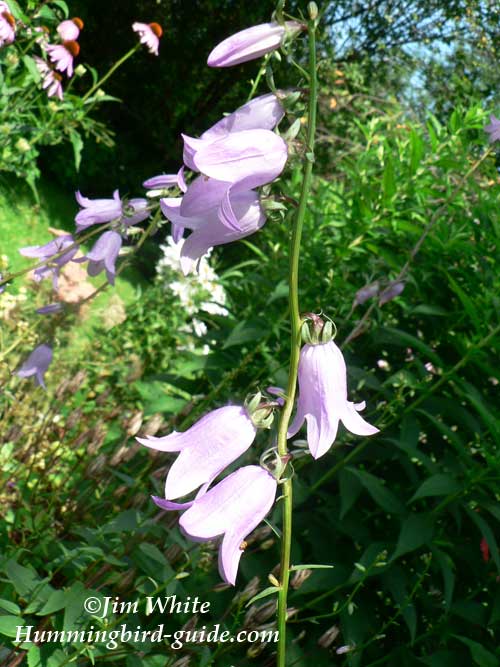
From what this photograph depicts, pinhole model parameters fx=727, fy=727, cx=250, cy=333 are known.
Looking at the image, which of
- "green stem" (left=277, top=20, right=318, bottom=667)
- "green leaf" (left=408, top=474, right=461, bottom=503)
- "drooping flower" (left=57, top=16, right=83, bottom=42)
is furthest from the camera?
"drooping flower" (left=57, top=16, right=83, bottom=42)

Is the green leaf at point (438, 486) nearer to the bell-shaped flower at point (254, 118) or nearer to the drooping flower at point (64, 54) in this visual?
the bell-shaped flower at point (254, 118)

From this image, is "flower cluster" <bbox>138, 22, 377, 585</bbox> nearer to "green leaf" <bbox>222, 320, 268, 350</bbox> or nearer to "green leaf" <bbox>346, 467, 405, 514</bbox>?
"green leaf" <bbox>346, 467, 405, 514</bbox>

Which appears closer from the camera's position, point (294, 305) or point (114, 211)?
point (294, 305)

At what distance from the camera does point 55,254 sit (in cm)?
168

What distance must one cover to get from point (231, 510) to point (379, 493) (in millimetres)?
1072

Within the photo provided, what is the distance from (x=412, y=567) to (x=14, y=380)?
1891 mm

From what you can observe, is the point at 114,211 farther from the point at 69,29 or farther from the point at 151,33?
the point at 151,33

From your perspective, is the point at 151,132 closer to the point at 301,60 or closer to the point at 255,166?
the point at 301,60

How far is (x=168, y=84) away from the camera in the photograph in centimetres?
970

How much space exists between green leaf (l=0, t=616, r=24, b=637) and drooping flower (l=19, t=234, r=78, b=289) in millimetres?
702

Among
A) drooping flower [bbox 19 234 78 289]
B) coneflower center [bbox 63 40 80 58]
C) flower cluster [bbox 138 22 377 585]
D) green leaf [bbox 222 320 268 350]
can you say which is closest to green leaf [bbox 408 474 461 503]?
green leaf [bbox 222 320 268 350]

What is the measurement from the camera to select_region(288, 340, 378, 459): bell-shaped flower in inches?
36.9

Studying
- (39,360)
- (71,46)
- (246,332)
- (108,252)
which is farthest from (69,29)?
(108,252)

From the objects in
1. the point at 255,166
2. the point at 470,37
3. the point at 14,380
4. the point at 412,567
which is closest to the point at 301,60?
the point at 470,37
